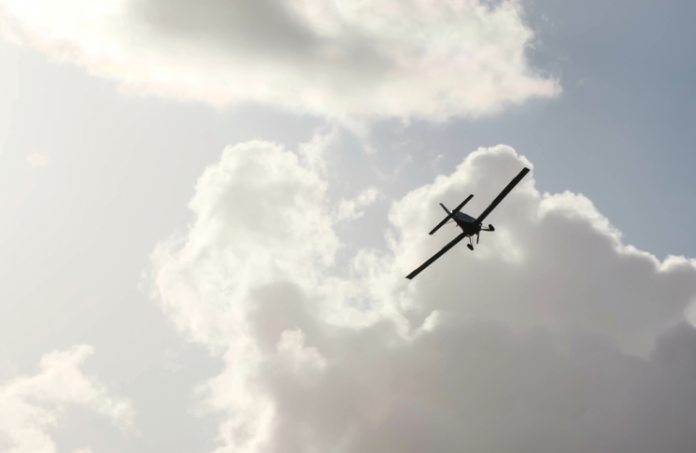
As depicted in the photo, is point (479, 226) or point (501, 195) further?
point (479, 226)

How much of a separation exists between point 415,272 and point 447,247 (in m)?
4.85

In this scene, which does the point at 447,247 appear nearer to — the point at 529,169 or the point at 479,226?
the point at 479,226

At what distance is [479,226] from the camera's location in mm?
58219

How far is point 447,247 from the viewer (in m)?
60.2

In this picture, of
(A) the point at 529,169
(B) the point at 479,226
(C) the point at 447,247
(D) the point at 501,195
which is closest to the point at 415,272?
(C) the point at 447,247

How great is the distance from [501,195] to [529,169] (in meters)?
4.08

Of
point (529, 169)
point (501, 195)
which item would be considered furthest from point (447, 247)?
point (529, 169)

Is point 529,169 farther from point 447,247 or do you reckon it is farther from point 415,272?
point 415,272

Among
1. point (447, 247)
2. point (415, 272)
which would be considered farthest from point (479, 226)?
point (415, 272)

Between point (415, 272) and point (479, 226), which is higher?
point (479, 226)

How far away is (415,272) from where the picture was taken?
199 ft

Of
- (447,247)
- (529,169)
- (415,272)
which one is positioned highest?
(529,169)

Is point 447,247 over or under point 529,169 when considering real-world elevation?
under

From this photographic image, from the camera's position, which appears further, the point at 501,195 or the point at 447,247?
the point at 447,247
